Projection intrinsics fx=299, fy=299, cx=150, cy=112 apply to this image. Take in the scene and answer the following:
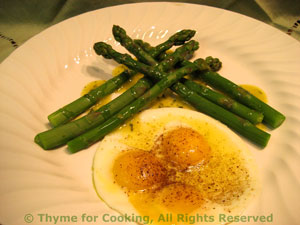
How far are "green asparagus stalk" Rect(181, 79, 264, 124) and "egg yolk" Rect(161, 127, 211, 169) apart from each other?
742mm

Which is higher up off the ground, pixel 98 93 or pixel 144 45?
pixel 144 45

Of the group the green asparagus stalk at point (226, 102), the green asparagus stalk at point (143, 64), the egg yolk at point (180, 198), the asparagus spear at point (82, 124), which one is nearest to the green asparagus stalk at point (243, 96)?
the green asparagus stalk at point (226, 102)

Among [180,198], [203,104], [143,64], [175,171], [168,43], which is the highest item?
[168,43]

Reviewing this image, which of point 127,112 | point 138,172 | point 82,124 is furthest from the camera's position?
point 127,112

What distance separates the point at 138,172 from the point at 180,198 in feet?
1.77

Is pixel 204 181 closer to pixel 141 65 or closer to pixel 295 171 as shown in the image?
pixel 295 171

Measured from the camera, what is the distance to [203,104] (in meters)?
4.25

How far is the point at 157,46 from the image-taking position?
197 inches

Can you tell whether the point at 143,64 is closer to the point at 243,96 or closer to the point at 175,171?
the point at 243,96

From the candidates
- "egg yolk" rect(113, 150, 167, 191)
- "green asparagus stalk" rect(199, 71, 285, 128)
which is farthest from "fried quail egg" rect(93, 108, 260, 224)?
"green asparagus stalk" rect(199, 71, 285, 128)

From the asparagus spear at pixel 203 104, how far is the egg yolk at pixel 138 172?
1.18 metres

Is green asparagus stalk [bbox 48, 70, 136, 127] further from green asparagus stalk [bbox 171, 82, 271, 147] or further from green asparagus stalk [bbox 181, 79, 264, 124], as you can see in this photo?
green asparagus stalk [bbox 181, 79, 264, 124]

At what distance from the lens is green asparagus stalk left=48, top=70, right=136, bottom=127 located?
4.03 m

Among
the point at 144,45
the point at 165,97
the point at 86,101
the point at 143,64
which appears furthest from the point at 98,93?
the point at 144,45
